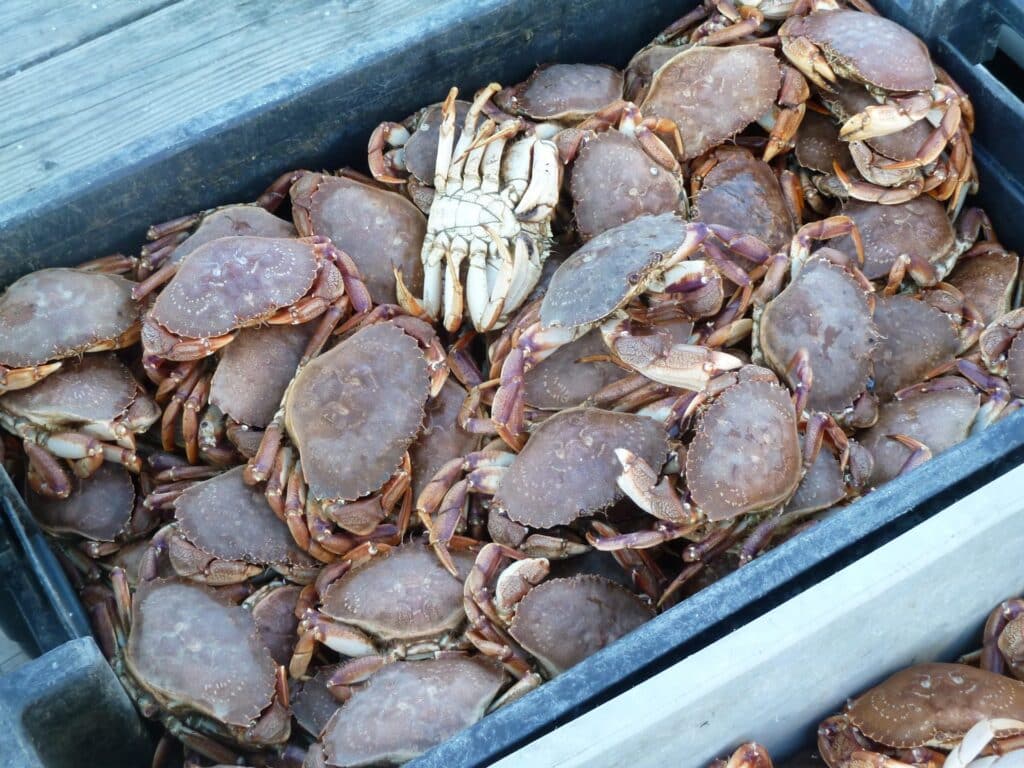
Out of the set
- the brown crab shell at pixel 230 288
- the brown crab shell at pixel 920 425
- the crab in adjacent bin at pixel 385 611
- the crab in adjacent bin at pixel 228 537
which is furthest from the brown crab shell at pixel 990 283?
the crab in adjacent bin at pixel 228 537

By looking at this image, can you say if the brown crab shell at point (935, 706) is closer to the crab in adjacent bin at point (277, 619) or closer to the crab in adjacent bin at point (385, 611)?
the crab in adjacent bin at point (385, 611)

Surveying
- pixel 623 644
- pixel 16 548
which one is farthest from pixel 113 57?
pixel 623 644

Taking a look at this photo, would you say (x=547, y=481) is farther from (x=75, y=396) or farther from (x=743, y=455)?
(x=75, y=396)

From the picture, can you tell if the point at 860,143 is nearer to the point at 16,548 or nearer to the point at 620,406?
the point at 620,406

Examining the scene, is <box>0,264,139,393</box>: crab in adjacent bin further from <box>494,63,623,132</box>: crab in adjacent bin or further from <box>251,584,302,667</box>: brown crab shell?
<box>494,63,623,132</box>: crab in adjacent bin

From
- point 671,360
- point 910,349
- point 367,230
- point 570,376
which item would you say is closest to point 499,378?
point 570,376

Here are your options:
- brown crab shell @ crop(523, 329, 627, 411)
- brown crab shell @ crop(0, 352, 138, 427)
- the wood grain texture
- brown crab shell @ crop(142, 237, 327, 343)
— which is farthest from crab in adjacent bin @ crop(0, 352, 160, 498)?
the wood grain texture
